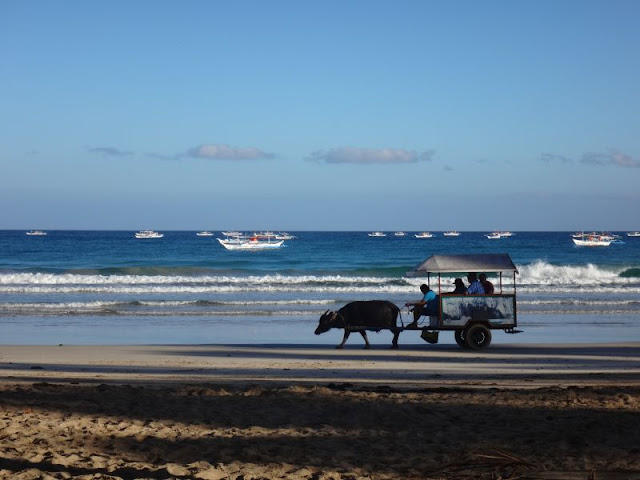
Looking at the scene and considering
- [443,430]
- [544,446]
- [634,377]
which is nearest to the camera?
[544,446]

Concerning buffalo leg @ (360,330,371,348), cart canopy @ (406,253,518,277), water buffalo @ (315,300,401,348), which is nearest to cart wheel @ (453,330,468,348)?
water buffalo @ (315,300,401,348)

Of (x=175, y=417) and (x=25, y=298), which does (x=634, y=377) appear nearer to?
(x=175, y=417)

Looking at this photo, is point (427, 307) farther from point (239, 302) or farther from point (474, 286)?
point (239, 302)

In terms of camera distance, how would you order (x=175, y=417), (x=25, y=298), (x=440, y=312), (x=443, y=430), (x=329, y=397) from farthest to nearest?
1. (x=25, y=298)
2. (x=440, y=312)
3. (x=329, y=397)
4. (x=175, y=417)
5. (x=443, y=430)

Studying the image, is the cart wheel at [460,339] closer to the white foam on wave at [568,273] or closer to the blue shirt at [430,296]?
the blue shirt at [430,296]

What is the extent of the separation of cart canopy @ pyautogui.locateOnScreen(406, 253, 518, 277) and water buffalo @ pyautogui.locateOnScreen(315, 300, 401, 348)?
1018 millimetres

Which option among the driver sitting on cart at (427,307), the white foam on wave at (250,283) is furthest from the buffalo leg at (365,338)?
the white foam on wave at (250,283)

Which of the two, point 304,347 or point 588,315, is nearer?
point 304,347

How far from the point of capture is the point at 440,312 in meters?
17.4

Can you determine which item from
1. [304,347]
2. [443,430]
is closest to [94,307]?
[304,347]

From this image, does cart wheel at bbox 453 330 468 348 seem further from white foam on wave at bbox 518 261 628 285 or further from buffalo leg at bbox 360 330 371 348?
white foam on wave at bbox 518 261 628 285

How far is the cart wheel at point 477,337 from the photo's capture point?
17.6 m

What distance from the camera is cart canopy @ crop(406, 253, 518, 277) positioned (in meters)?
17.2

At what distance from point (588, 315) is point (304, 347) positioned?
11407 mm
